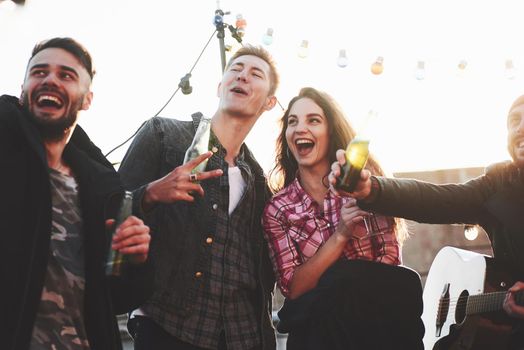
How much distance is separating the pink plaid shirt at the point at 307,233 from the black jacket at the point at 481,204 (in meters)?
0.22

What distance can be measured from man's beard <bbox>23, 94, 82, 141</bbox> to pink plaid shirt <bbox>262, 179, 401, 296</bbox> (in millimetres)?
1157

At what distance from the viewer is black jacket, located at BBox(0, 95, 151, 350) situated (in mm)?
1788

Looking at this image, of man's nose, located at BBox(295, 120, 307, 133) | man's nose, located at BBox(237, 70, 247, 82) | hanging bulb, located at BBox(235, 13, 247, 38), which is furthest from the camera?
hanging bulb, located at BBox(235, 13, 247, 38)

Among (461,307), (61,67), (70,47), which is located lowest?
(461,307)

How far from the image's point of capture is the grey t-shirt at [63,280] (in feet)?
6.11

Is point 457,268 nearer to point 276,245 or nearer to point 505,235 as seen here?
point 505,235

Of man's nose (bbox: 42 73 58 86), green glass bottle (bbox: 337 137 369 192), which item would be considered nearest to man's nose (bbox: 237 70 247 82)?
man's nose (bbox: 42 73 58 86)

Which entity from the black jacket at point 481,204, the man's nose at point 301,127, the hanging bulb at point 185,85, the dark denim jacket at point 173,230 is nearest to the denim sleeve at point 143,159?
the dark denim jacket at point 173,230

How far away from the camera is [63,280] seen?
78.0 inches

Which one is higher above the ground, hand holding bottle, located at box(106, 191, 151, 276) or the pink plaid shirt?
hand holding bottle, located at box(106, 191, 151, 276)

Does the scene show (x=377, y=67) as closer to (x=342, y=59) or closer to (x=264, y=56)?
(x=342, y=59)

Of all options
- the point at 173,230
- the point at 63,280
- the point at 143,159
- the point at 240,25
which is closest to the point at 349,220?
the point at 173,230

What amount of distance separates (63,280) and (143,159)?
2.94 ft

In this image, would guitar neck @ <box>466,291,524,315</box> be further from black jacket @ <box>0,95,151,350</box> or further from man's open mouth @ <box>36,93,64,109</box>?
man's open mouth @ <box>36,93,64,109</box>
